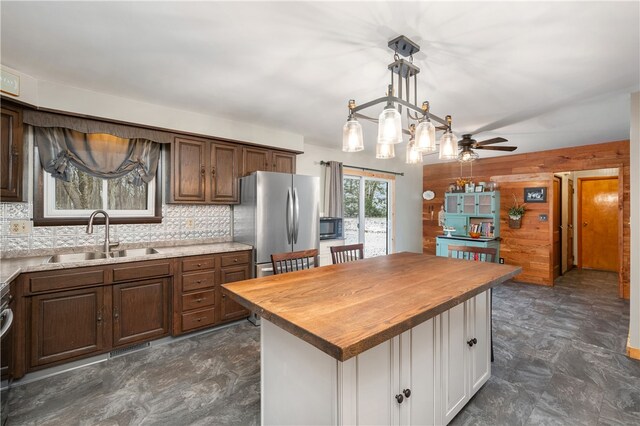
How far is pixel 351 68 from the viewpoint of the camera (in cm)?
223

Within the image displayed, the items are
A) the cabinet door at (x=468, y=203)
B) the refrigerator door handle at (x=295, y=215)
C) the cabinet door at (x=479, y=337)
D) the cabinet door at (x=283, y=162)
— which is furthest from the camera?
the cabinet door at (x=468, y=203)

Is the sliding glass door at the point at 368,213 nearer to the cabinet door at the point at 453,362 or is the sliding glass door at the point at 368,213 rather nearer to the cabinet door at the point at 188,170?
the cabinet door at the point at 188,170

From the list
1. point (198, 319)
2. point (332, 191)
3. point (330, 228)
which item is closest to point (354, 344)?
point (198, 319)

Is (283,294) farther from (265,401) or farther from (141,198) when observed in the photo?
(141,198)

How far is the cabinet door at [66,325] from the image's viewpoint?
86.9 inches

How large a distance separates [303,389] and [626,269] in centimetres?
551

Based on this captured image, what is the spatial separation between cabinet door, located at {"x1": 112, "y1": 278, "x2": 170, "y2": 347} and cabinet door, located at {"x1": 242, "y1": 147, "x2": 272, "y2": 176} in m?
1.61

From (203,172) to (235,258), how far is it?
107 centimetres

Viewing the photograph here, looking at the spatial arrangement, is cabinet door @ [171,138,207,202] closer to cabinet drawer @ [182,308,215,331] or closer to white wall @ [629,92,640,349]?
cabinet drawer @ [182,308,215,331]

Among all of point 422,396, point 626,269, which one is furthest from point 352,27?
point 626,269

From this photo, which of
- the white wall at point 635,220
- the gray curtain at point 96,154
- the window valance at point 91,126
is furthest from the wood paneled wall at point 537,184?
the gray curtain at point 96,154

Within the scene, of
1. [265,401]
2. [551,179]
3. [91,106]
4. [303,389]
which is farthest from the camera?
[551,179]

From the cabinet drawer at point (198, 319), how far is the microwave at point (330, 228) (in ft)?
6.29

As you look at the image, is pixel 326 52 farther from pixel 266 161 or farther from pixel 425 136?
pixel 266 161
